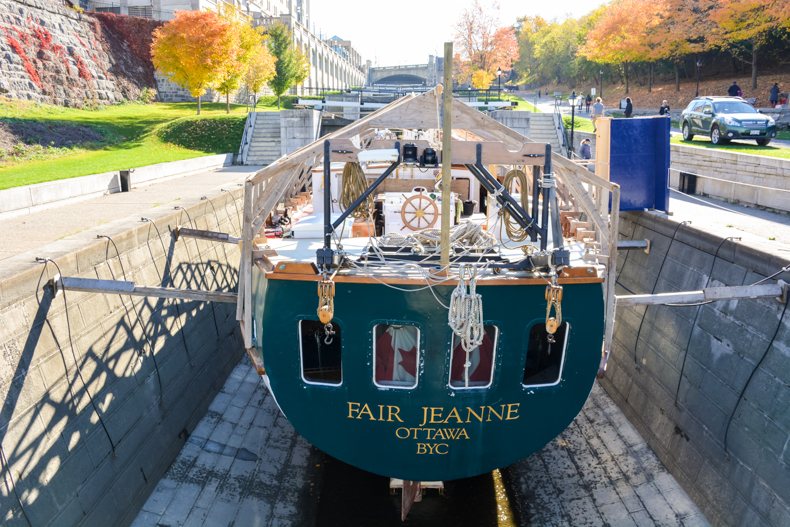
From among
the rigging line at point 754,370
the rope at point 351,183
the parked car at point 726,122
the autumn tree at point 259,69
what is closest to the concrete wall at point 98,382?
the rope at point 351,183

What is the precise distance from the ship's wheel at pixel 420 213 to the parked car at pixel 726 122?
17.4 m

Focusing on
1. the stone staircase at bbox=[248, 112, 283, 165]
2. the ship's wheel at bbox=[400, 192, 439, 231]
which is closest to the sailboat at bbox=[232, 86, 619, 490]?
the ship's wheel at bbox=[400, 192, 439, 231]

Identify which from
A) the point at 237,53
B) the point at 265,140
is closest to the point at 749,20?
the point at 265,140

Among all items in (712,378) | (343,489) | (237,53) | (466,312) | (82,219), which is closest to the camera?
(466,312)

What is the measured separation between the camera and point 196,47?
3434 cm

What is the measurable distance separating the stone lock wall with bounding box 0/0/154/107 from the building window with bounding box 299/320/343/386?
97.2ft

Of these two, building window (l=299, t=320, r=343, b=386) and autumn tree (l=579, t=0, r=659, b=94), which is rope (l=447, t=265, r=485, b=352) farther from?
autumn tree (l=579, t=0, r=659, b=94)

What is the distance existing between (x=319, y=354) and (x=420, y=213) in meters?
2.74

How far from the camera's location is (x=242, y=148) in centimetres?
3375

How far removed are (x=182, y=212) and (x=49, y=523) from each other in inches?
266

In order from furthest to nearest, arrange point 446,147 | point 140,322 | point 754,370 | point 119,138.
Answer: point 119,138 → point 140,322 → point 754,370 → point 446,147

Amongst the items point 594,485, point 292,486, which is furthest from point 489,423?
point 292,486

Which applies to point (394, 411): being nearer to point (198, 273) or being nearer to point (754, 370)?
point (754, 370)

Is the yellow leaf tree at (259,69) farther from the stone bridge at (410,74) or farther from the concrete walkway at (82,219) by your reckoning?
the stone bridge at (410,74)
